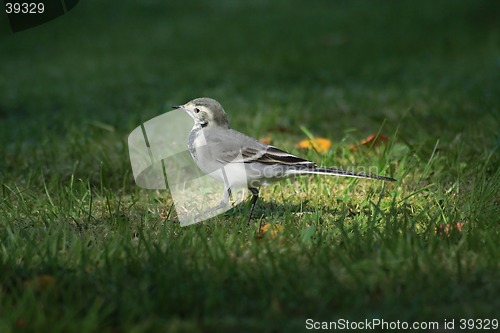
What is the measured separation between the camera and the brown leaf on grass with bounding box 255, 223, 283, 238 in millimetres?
3640

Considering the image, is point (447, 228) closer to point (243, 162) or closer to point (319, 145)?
point (243, 162)

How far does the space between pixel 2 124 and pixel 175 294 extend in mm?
4459

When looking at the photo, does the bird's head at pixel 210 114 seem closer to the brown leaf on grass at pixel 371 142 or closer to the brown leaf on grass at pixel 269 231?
the brown leaf on grass at pixel 269 231

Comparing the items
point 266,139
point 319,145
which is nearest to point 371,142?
point 319,145

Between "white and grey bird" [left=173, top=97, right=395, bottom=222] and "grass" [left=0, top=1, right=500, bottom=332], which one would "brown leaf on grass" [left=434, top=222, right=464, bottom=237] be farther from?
"white and grey bird" [left=173, top=97, right=395, bottom=222]

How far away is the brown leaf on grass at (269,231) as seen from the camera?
3.64m

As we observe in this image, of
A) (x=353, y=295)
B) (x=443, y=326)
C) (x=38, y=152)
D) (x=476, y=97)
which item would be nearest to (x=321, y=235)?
(x=353, y=295)

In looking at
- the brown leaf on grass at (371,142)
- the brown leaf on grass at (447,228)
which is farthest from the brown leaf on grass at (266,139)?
the brown leaf on grass at (447,228)

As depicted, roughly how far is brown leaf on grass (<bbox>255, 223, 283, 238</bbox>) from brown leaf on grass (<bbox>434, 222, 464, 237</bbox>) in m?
0.83

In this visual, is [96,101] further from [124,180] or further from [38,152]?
[124,180]

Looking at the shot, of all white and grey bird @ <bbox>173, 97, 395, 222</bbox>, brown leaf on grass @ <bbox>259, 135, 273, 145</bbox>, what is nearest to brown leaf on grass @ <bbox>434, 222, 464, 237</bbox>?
white and grey bird @ <bbox>173, 97, 395, 222</bbox>

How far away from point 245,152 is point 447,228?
1.30m

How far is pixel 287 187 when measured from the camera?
473 cm

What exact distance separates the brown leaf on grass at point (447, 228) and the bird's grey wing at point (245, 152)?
862mm
